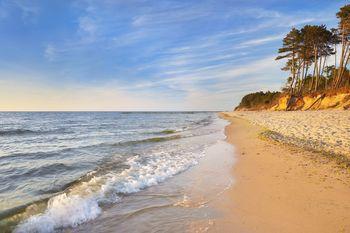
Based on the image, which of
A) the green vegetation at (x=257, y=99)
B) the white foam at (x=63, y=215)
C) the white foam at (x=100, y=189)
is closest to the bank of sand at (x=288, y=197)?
the white foam at (x=100, y=189)

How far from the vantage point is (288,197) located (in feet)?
17.0

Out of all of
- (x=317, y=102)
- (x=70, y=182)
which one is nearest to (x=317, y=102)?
(x=317, y=102)

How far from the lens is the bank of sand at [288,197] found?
4.00 m

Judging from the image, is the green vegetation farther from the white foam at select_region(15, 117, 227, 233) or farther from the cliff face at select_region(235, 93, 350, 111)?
the white foam at select_region(15, 117, 227, 233)

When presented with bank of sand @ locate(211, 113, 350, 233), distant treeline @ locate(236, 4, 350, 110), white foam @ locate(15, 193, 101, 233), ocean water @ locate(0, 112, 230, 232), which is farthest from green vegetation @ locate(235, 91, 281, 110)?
white foam @ locate(15, 193, 101, 233)

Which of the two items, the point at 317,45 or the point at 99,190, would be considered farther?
the point at 317,45

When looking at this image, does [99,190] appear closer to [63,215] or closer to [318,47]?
[63,215]

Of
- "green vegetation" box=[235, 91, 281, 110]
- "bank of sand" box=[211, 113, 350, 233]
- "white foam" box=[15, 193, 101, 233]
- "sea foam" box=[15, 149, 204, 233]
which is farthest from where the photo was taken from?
"green vegetation" box=[235, 91, 281, 110]

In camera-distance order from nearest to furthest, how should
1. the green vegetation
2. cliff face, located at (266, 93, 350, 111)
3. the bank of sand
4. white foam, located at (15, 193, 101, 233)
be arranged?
the bank of sand < white foam, located at (15, 193, 101, 233) < cliff face, located at (266, 93, 350, 111) < the green vegetation

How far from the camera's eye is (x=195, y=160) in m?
9.77

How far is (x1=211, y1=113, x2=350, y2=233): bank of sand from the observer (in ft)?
13.1

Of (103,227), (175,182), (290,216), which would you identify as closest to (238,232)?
(290,216)

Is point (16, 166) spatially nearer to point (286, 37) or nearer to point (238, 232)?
point (238, 232)

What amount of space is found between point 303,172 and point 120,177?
16.8 ft
